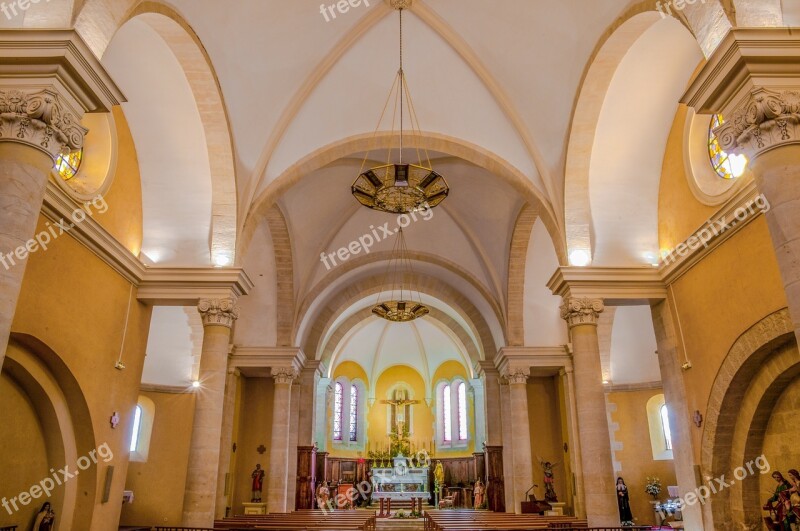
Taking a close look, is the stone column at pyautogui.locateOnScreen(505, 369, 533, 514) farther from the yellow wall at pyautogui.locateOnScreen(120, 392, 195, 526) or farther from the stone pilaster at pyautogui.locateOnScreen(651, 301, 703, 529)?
the yellow wall at pyautogui.locateOnScreen(120, 392, 195, 526)

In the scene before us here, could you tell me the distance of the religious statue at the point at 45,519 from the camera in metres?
8.63

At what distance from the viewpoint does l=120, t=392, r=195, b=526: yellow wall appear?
1634 cm

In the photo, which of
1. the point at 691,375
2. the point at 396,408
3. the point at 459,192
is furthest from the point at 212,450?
the point at 396,408

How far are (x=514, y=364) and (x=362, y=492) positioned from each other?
11.7 metres

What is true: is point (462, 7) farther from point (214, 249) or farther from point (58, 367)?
point (58, 367)

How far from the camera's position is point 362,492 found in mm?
25531

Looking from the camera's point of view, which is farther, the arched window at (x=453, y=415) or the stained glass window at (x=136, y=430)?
the arched window at (x=453, y=415)

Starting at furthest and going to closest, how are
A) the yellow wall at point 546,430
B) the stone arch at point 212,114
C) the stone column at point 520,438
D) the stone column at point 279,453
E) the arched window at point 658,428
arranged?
1. the yellow wall at point 546,430
2. the arched window at point 658,428
3. the stone column at point 279,453
4. the stone column at point 520,438
5. the stone arch at point 212,114

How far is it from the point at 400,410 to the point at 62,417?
21.8 metres

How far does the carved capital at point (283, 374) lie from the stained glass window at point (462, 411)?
13.3 metres

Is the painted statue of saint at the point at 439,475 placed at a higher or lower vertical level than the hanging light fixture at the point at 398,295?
lower

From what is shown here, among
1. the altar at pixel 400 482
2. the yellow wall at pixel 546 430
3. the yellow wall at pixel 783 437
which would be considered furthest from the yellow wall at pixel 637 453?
the yellow wall at pixel 783 437

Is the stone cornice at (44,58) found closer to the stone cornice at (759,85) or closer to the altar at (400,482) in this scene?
the stone cornice at (759,85)

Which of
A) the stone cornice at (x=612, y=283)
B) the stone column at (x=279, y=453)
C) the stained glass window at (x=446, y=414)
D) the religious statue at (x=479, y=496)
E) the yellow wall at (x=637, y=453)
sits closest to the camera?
the stone cornice at (x=612, y=283)
